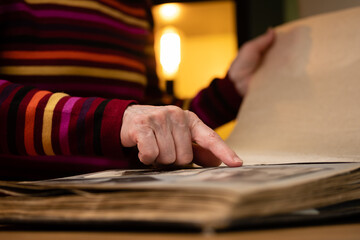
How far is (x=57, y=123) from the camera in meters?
0.51

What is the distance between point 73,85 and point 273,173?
22.5 inches

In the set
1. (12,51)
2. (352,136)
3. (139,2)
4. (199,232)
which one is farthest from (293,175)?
(139,2)

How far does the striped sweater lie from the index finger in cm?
8

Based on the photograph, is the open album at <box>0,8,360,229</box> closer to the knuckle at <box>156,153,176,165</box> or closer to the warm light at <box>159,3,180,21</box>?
the knuckle at <box>156,153,176,165</box>

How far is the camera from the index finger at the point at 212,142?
44 cm

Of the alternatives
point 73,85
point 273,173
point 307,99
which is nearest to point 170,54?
point 73,85

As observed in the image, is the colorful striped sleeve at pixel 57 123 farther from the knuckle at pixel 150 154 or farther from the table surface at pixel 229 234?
the table surface at pixel 229 234

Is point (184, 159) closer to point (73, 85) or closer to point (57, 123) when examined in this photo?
point (57, 123)

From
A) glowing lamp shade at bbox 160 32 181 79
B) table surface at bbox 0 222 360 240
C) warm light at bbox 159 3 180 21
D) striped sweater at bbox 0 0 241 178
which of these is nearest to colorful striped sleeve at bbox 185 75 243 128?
striped sweater at bbox 0 0 241 178

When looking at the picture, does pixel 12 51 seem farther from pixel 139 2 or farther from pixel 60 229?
pixel 60 229

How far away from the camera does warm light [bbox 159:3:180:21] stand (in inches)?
192

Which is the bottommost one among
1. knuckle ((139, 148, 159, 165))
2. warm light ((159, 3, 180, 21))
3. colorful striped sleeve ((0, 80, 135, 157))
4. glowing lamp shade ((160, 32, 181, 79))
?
knuckle ((139, 148, 159, 165))

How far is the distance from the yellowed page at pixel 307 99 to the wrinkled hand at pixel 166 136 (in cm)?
9

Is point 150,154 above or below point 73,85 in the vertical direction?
below
